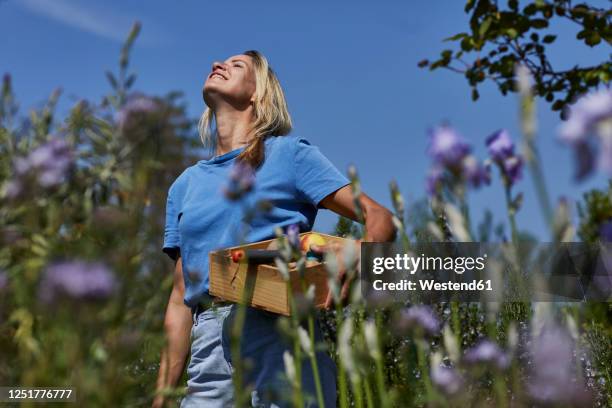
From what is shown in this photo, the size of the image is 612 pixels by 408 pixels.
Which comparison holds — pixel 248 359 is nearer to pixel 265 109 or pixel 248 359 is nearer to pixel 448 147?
pixel 265 109

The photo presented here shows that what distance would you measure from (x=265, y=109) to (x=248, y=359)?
1.28 m

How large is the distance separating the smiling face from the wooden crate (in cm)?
99

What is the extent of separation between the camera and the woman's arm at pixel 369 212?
247 centimetres

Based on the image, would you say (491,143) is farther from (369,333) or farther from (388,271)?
(388,271)

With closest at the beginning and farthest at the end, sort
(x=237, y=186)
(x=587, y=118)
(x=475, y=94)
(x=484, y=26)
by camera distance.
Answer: (x=587, y=118)
(x=237, y=186)
(x=484, y=26)
(x=475, y=94)

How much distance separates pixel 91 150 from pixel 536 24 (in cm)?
342

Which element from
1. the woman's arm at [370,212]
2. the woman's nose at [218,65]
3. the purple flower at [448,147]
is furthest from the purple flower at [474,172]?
the woman's nose at [218,65]

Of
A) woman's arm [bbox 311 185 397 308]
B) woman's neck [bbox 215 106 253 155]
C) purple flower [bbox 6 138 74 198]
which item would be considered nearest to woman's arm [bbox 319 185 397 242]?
woman's arm [bbox 311 185 397 308]

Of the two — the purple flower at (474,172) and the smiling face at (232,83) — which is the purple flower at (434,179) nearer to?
the purple flower at (474,172)

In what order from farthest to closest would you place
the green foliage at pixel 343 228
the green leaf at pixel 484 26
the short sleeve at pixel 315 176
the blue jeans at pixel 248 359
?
1. the green foliage at pixel 343 228
2. the green leaf at pixel 484 26
3. the short sleeve at pixel 315 176
4. the blue jeans at pixel 248 359

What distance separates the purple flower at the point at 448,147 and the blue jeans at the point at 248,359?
4.34 feet

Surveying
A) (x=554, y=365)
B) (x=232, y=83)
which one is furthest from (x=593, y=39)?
(x=554, y=365)

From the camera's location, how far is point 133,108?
53.2 inches

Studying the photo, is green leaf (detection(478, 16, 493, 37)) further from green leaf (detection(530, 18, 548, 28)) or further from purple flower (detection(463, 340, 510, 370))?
purple flower (detection(463, 340, 510, 370))
